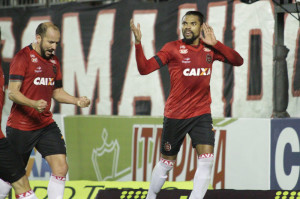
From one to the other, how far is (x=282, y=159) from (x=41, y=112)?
441 centimetres

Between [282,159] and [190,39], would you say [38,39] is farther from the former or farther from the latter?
[282,159]

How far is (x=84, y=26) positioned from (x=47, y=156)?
5645 mm

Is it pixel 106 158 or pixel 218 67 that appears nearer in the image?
pixel 218 67

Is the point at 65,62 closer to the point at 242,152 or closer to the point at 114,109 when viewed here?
the point at 114,109

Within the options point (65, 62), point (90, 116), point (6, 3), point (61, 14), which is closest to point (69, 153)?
point (90, 116)

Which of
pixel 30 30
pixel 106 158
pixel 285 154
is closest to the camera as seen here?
pixel 285 154

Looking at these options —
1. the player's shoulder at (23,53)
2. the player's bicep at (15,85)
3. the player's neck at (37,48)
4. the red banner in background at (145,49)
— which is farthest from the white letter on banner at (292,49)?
the player's bicep at (15,85)

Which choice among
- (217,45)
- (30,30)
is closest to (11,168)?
(217,45)

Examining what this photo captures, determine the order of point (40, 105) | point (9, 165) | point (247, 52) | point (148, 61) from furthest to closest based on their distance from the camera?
point (247, 52)
point (148, 61)
point (40, 105)
point (9, 165)

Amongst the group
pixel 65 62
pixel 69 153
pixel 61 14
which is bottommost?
pixel 69 153

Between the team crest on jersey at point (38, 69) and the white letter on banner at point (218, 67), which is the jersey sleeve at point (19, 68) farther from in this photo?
the white letter on banner at point (218, 67)

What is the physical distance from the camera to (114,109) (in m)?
13.5

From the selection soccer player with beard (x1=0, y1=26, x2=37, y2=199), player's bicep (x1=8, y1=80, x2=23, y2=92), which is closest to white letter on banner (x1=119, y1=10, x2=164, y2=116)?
player's bicep (x1=8, y1=80, x2=23, y2=92)

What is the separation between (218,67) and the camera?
488 inches
